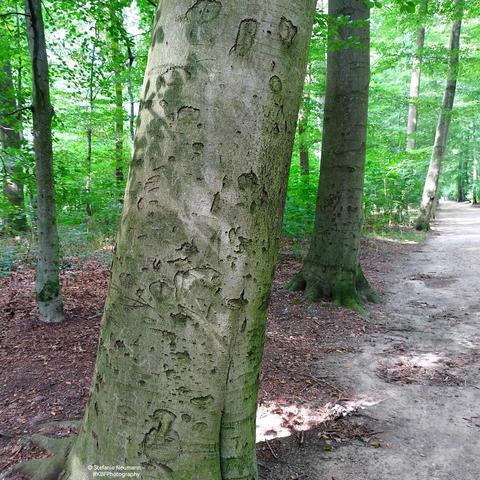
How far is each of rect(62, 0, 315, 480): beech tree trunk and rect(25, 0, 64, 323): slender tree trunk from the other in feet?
9.68

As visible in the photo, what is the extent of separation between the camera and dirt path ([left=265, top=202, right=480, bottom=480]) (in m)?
2.47

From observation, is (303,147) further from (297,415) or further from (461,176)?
(461,176)

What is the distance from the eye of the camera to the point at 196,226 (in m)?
1.40

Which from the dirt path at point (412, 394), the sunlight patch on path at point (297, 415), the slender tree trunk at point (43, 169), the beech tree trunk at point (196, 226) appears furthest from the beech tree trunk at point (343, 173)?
the beech tree trunk at point (196, 226)

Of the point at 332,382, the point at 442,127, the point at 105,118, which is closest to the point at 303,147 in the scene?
the point at 105,118

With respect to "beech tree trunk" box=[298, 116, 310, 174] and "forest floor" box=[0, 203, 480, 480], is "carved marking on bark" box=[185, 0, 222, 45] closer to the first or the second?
"forest floor" box=[0, 203, 480, 480]

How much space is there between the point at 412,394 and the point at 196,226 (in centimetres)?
303

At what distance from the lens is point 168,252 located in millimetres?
1424

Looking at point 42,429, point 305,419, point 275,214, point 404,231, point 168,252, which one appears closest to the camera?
point 168,252

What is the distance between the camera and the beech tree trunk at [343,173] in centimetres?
590

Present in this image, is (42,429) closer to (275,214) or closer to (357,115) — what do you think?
(275,214)

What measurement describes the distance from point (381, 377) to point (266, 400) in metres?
1.29

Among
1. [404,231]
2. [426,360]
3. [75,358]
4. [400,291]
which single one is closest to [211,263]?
[75,358]

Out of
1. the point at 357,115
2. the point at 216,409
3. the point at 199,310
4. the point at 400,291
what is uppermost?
the point at 357,115
